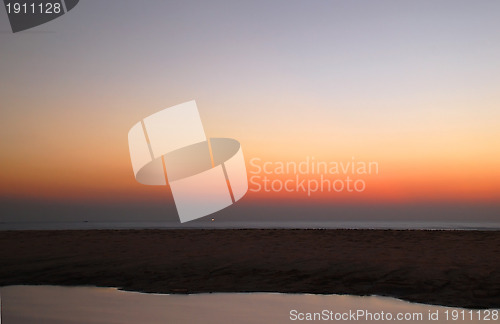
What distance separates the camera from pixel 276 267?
1526cm

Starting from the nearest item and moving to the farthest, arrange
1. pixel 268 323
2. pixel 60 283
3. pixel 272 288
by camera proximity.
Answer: pixel 268 323 → pixel 272 288 → pixel 60 283

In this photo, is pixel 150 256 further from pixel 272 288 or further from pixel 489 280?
pixel 489 280

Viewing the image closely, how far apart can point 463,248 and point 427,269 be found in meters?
6.98

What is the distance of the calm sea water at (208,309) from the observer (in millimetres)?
8461

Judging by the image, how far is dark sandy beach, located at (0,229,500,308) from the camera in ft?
39.4

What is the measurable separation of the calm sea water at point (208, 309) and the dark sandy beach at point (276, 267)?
0.87 meters

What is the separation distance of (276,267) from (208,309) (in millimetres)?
6107

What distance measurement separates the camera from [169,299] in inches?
416

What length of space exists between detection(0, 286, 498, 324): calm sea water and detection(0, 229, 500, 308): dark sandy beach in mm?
872

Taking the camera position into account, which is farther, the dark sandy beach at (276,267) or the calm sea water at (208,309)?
the dark sandy beach at (276,267)

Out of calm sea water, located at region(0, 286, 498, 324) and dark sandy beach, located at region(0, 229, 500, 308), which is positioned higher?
calm sea water, located at region(0, 286, 498, 324)

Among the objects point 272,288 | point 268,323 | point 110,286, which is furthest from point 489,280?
point 110,286

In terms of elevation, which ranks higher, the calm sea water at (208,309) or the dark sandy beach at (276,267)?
the calm sea water at (208,309)

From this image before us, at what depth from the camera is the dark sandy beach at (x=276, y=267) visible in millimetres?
12000
